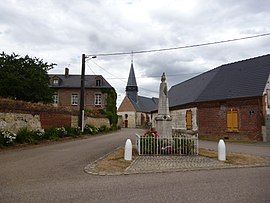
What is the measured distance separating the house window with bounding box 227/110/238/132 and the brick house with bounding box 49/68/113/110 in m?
23.6

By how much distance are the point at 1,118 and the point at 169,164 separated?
9406 mm

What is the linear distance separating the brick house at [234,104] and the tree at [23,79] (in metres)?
13.8

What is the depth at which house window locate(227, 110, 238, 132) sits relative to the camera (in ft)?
77.3

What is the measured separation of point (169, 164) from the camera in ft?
33.5

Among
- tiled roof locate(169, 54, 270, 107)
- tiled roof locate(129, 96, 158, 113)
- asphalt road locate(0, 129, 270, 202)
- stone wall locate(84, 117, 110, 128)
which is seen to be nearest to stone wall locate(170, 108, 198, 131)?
tiled roof locate(169, 54, 270, 107)

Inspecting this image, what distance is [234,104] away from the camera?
2380 cm

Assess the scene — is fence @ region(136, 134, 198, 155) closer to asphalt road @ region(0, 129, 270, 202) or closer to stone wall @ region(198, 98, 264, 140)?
asphalt road @ region(0, 129, 270, 202)

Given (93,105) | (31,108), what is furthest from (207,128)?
(93,105)

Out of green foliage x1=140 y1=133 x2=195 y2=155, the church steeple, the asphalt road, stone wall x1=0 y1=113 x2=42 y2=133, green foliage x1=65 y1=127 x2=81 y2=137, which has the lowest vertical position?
the asphalt road

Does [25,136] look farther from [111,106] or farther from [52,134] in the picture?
Result: [111,106]

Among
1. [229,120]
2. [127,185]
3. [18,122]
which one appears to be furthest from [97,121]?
[127,185]

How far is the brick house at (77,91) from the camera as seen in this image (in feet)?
149

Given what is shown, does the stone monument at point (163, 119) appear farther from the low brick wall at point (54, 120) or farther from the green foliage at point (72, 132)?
the green foliage at point (72, 132)

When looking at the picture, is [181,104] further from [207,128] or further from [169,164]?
[169,164]
